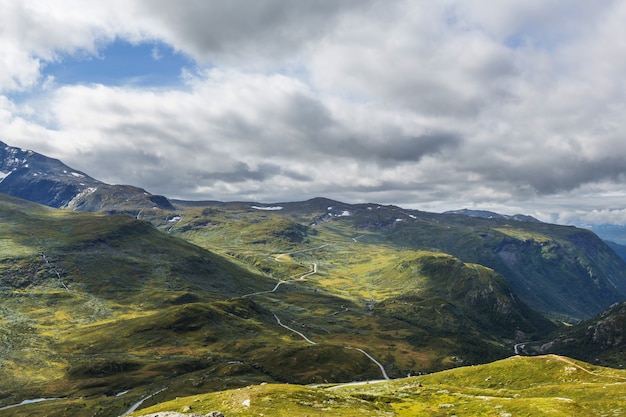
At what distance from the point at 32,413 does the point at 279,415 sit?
125548mm

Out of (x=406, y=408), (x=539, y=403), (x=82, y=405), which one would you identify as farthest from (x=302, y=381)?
(x=539, y=403)

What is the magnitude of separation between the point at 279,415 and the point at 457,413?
125ft

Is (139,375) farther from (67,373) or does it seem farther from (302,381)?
(302,381)

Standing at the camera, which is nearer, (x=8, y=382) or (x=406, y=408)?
(x=406, y=408)

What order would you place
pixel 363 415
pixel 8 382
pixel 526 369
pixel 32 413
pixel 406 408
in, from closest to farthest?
pixel 363 415 < pixel 406 408 < pixel 526 369 < pixel 32 413 < pixel 8 382

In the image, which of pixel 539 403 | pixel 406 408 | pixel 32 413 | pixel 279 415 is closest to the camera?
pixel 279 415

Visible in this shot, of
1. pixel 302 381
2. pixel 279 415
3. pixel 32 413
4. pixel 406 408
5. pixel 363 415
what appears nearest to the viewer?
pixel 279 415

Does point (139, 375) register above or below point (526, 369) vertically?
below

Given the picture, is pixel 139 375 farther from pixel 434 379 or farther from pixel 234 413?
pixel 234 413

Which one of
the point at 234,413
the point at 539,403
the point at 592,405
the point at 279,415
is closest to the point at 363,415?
the point at 279,415

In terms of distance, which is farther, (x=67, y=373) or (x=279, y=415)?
(x=67, y=373)

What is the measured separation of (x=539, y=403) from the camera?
76812mm

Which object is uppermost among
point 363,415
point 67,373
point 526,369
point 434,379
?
point 363,415

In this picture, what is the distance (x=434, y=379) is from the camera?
5832 inches
